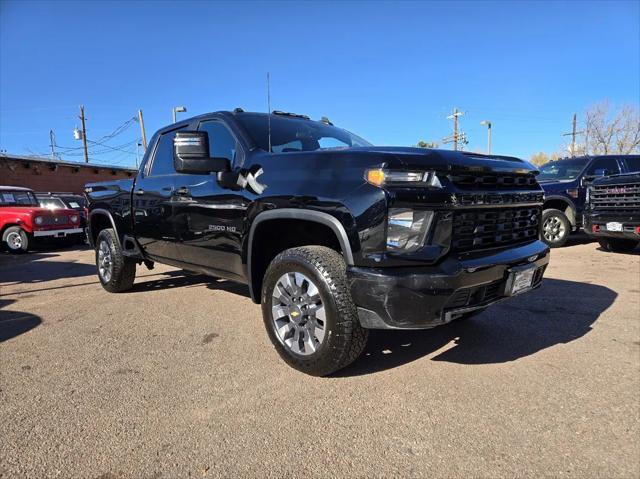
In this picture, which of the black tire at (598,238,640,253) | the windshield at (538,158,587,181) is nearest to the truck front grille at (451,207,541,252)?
the black tire at (598,238,640,253)

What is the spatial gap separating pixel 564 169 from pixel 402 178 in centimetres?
916

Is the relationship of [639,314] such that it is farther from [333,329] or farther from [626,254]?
[626,254]

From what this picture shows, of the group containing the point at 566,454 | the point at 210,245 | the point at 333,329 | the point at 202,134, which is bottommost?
the point at 566,454

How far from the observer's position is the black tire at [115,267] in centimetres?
551

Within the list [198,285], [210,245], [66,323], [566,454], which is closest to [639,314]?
[566,454]

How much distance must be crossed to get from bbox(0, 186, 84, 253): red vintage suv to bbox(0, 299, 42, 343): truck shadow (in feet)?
24.0

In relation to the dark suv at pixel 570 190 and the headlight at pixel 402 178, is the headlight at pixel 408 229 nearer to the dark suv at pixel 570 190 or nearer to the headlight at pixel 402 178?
the headlight at pixel 402 178

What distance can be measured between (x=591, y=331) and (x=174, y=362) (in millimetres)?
3557

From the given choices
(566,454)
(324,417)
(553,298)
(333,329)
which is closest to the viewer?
(566,454)

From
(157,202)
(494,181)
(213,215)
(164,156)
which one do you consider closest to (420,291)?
(494,181)

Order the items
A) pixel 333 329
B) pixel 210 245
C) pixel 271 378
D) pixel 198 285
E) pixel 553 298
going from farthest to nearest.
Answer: pixel 198 285 → pixel 553 298 → pixel 210 245 → pixel 271 378 → pixel 333 329

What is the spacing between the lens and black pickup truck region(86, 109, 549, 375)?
2564mm

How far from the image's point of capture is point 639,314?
442cm

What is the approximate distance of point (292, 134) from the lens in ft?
13.0
